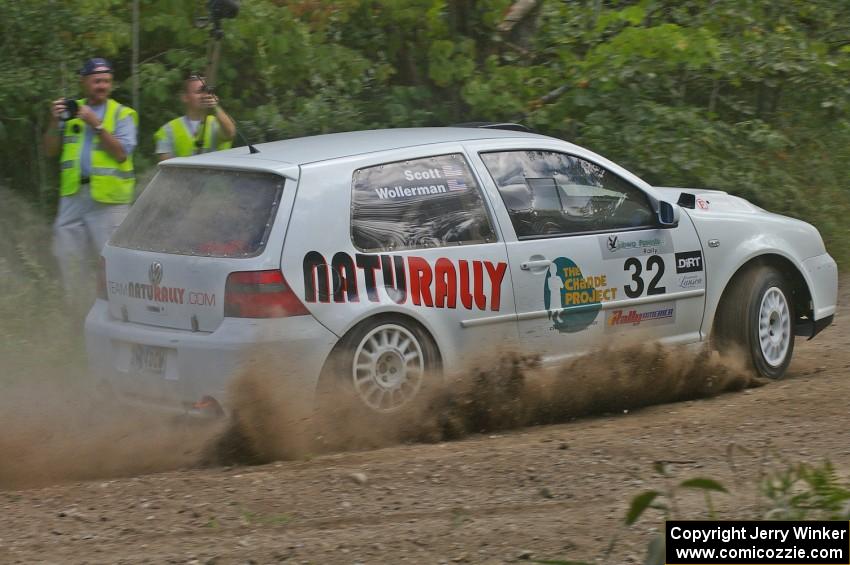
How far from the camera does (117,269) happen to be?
6.54m

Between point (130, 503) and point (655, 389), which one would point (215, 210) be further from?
point (655, 389)

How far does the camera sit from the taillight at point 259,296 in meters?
5.88

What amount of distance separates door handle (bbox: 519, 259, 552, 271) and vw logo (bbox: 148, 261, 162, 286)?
190cm

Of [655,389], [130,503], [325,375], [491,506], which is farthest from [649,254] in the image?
[130,503]

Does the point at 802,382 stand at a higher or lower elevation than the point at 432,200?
lower

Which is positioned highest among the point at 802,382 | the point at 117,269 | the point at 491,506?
the point at 117,269

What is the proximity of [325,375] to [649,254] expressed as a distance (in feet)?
7.33

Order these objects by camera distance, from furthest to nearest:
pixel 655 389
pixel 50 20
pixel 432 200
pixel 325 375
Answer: pixel 50 20, pixel 655 389, pixel 432 200, pixel 325 375

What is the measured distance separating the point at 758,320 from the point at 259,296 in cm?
333

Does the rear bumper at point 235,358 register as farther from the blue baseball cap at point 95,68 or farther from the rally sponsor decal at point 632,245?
the blue baseball cap at point 95,68

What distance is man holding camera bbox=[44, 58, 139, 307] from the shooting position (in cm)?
855

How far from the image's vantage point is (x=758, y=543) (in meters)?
3.84

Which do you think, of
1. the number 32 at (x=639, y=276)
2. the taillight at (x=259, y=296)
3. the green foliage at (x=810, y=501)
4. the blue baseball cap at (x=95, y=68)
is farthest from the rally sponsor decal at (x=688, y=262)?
the blue baseball cap at (x=95, y=68)


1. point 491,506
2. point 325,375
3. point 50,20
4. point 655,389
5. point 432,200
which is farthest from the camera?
point 50,20
